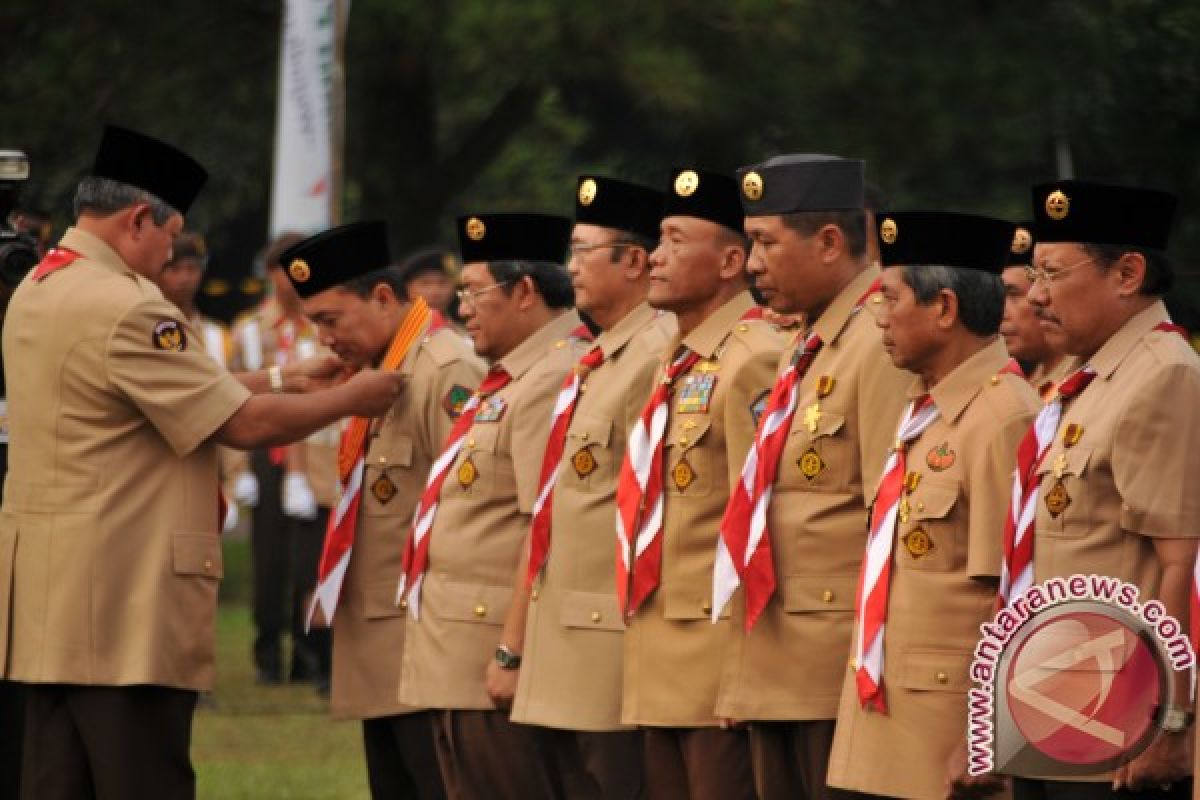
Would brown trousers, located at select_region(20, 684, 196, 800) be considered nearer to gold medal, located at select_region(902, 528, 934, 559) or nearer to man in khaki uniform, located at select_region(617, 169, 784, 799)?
man in khaki uniform, located at select_region(617, 169, 784, 799)

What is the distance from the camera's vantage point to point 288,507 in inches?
571

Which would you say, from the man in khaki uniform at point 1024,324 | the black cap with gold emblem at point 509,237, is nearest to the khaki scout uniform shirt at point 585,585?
the black cap with gold emblem at point 509,237

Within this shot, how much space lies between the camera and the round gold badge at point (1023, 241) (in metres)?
9.16

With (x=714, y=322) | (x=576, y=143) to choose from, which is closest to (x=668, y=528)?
(x=714, y=322)

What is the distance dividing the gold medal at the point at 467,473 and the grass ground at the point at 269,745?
2728mm

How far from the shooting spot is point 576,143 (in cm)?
2419

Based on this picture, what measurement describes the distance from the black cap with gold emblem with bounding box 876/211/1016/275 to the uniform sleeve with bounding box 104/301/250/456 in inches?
87.6

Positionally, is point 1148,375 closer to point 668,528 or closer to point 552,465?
point 668,528

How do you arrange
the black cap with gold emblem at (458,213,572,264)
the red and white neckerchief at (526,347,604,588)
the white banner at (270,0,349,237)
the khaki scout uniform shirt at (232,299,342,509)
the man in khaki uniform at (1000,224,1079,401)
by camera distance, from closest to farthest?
the red and white neckerchief at (526,347,604,588)
the black cap with gold emblem at (458,213,572,264)
the man in khaki uniform at (1000,224,1079,401)
the khaki scout uniform shirt at (232,299,342,509)
the white banner at (270,0,349,237)

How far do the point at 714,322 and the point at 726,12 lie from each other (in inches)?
453

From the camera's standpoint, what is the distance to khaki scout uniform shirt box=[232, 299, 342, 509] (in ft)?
45.6

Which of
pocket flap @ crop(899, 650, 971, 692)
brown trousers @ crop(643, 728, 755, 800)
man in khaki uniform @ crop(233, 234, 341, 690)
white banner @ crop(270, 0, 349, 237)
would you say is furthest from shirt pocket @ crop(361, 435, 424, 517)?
white banner @ crop(270, 0, 349, 237)

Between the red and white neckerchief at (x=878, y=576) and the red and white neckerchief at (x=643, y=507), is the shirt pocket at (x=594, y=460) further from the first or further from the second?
the red and white neckerchief at (x=878, y=576)

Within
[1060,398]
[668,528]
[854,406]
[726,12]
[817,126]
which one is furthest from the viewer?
[817,126]
